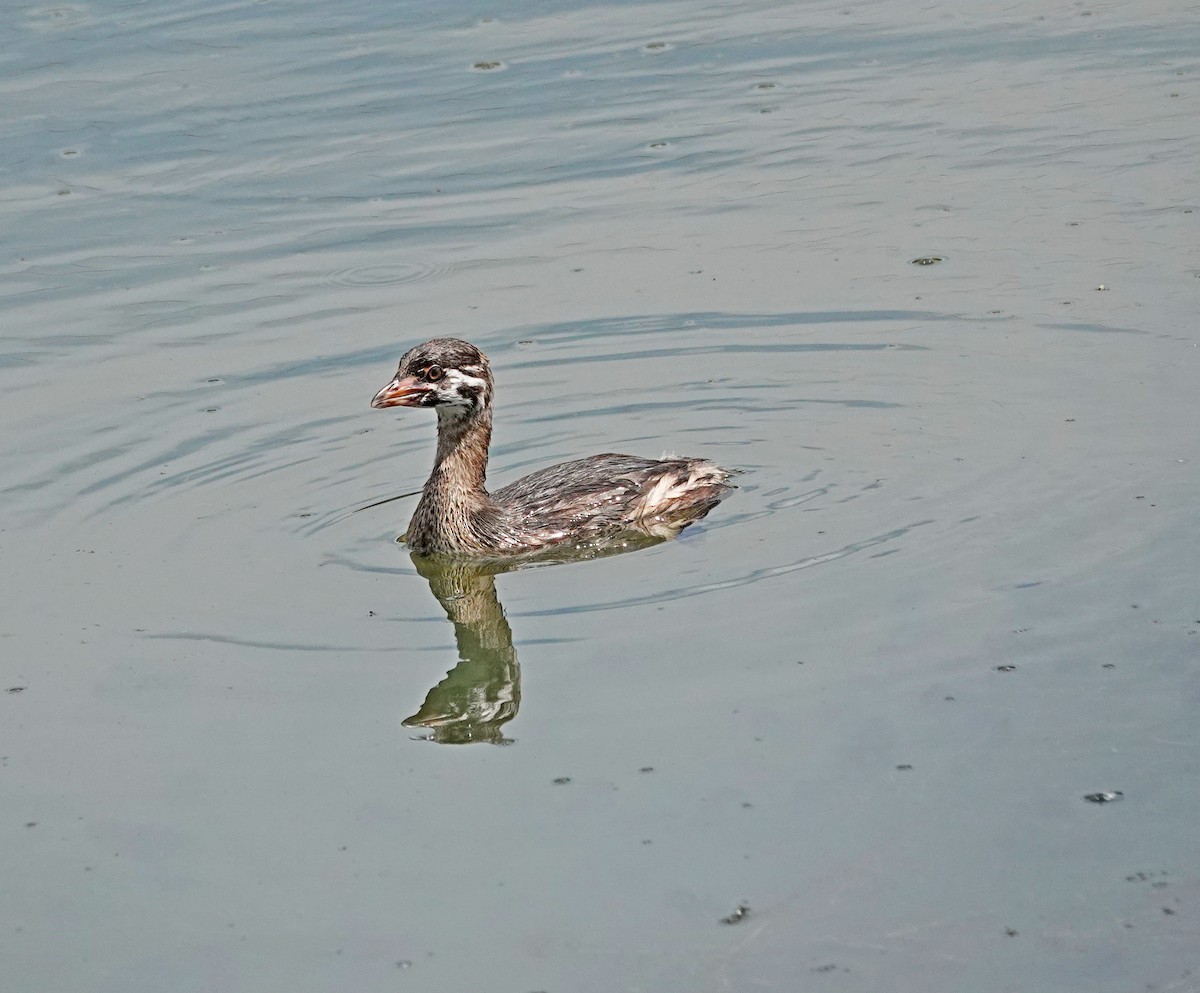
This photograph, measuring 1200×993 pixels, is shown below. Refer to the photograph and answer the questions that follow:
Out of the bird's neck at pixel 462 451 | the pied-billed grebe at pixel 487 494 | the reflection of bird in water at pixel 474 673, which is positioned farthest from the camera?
the bird's neck at pixel 462 451

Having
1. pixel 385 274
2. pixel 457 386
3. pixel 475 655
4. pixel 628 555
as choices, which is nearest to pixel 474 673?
pixel 475 655

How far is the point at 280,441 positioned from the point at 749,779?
5.71 m

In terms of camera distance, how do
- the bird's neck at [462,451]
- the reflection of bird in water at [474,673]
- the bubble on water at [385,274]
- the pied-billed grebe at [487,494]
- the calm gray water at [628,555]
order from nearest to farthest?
1. the calm gray water at [628,555]
2. the reflection of bird in water at [474,673]
3. the pied-billed grebe at [487,494]
4. the bird's neck at [462,451]
5. the bubble on water at [385,274]

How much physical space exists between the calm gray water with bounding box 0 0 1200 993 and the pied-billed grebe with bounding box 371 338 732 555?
0.28 m

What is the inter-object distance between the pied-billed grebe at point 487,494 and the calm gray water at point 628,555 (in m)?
0.28

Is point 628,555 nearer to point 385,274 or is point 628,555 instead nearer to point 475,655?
point 475,655

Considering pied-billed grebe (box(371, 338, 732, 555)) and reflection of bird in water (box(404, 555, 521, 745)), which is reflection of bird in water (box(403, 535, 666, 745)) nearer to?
reflection of bird in water (box(404, 555, 521, 745))

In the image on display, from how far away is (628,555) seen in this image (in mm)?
10266

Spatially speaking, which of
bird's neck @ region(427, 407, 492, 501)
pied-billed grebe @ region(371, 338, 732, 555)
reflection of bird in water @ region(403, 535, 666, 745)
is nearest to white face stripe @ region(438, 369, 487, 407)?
pied-billed grebe @ region(371, 338, 732, 555)

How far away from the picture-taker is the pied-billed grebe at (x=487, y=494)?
34.2 feet

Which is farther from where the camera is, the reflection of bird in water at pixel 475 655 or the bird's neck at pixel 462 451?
the bird's neck at pixel 462 451

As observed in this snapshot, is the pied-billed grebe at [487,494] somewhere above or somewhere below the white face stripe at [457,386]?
below

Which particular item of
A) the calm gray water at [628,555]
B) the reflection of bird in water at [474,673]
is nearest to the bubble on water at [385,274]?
the calm gray water at [628,555]

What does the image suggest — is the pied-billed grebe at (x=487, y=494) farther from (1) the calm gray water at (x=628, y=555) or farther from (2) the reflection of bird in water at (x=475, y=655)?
(1) the calm gray water at (x=628, y=555)
